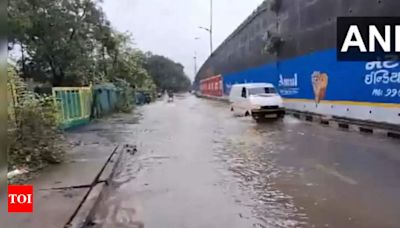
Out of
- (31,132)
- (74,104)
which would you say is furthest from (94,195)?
(74,104)

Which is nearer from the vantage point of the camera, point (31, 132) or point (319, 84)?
point (31, 132)

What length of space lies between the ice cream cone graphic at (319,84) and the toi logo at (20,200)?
18619mm

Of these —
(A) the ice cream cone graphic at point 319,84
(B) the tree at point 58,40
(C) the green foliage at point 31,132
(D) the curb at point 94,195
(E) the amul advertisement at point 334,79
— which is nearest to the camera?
(D) the curb at point 94,195

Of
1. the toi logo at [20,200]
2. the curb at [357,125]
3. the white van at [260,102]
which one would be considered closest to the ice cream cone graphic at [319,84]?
the curb at [357,125]

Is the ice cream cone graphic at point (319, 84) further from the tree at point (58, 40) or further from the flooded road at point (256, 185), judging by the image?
the tree at point (58, 40)

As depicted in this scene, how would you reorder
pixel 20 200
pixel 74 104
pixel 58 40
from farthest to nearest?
pixel 58 40, pixel 74 104, pixel 20 200

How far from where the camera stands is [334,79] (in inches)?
892

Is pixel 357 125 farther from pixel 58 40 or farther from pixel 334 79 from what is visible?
pixel 58 40

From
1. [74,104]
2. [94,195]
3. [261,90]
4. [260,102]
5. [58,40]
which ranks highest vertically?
[58,40]

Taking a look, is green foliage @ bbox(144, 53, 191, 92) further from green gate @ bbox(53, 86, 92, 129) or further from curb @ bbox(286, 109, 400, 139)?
curb @ bbox(286, 109, 400, 139)

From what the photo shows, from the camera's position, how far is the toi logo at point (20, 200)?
6382mm

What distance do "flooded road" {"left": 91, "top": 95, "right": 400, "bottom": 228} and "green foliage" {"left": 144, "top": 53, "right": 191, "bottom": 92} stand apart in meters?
108

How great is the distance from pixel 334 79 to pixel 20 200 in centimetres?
1835

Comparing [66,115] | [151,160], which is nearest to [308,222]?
[151,160]
